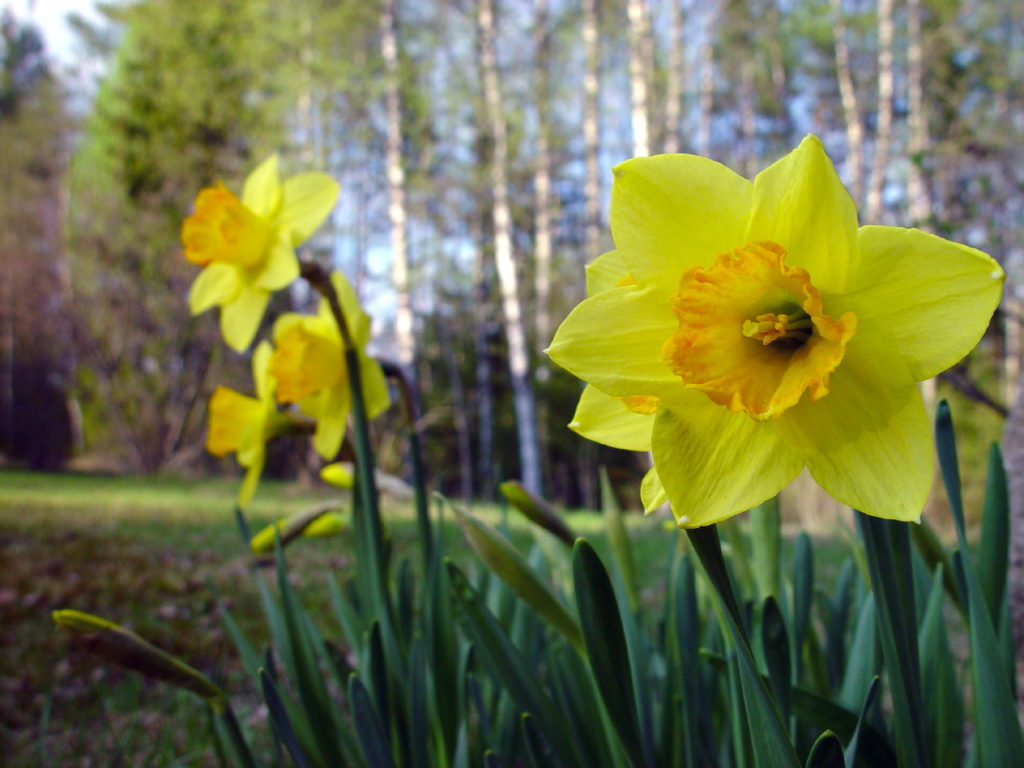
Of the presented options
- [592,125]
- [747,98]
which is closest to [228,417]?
[592,125]

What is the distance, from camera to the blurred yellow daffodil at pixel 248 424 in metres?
1.20

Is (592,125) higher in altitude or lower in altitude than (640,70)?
higher

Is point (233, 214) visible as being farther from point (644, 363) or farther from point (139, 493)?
point (139, 493)

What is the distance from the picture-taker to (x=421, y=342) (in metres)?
11.3

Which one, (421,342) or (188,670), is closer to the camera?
(188,670)

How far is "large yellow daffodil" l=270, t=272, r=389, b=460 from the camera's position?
1.10 m

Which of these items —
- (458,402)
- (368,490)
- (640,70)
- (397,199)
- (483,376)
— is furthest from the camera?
(458,402)

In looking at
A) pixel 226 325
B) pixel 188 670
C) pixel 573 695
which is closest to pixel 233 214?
pixel 226 325

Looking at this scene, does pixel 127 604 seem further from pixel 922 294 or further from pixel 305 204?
pixel 922 294

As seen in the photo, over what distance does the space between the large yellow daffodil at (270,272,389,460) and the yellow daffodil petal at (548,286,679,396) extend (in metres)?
0.62

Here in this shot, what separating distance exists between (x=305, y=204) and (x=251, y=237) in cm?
10

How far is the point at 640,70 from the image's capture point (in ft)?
24.0

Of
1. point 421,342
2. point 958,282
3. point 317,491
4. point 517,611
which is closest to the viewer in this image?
point 958,282

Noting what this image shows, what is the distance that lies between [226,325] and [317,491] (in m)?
6.94
